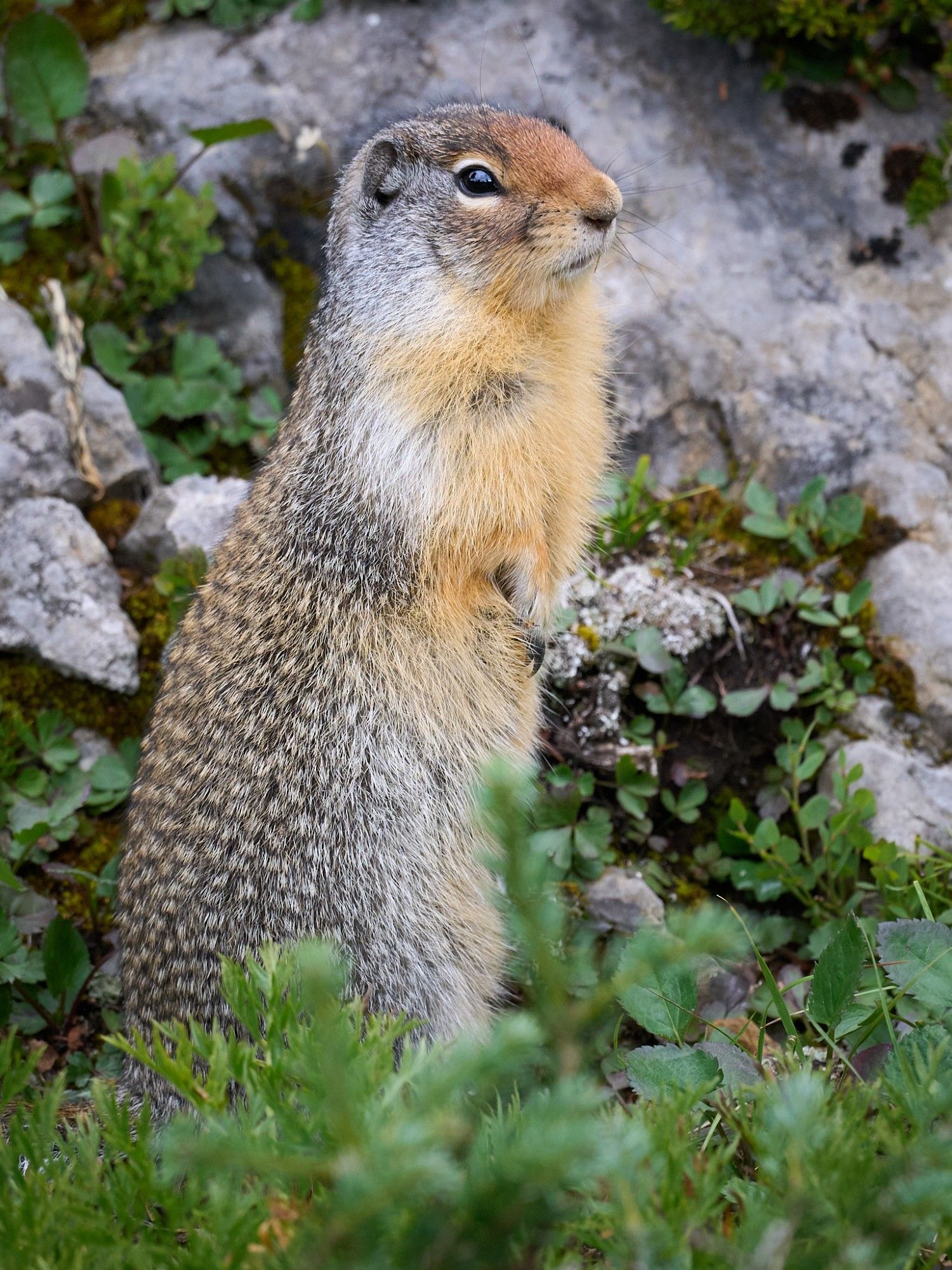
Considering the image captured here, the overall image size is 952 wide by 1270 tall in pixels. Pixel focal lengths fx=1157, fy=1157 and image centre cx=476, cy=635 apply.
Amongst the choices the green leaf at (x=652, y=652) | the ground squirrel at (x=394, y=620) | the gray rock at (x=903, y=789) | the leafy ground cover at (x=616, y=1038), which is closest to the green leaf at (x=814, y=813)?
the leafy ground cover at (x=616, y=1038)

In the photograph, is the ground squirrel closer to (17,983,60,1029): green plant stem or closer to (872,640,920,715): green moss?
(17,983,60,1029): green plant stem

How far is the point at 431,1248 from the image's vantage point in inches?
64.5

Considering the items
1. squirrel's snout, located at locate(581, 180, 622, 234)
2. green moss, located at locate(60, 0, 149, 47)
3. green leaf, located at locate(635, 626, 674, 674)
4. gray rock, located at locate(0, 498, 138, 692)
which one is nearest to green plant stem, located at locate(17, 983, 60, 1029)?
gray rock, located at locate(0, 498, 138, 692)

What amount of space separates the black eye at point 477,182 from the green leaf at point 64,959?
2871 mm

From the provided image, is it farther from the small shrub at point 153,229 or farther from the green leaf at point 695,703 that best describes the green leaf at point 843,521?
the small shrub at point 153,229

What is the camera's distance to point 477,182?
3736mm

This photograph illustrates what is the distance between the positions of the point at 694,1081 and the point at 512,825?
4.86ft

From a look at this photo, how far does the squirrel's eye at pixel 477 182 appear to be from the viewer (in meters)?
3.71

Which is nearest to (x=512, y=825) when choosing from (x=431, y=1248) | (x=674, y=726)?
(x=431, y=1248)

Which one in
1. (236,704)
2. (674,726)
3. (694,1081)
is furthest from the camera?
(674,726)

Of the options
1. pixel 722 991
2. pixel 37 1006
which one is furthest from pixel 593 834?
pixel 37 1006

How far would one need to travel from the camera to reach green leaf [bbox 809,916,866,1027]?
2854mm

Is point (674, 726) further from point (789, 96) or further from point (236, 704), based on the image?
point (789, 96)

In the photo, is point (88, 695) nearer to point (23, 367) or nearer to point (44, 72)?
point (23, 367)
